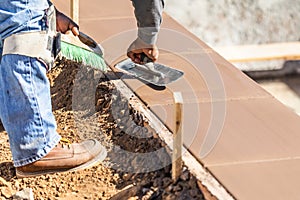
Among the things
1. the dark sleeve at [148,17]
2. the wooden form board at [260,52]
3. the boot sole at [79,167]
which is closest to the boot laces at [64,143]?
the boot sole at [79,167]

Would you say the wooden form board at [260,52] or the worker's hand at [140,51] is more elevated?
the worker's hand at [140,51]

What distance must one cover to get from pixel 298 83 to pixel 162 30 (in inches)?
128

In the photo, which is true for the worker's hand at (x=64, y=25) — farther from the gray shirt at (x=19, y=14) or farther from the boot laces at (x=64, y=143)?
the boot laces at (x=64, y=143)

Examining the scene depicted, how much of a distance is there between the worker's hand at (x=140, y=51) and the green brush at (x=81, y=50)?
19cm

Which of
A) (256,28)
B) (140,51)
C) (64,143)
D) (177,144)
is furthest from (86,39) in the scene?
(256,28)

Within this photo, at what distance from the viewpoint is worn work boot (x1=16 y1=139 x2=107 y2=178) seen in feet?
10.1

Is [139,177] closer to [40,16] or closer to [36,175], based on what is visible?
[36,175]

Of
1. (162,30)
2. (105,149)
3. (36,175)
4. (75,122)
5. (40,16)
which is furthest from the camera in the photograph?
(162,30)

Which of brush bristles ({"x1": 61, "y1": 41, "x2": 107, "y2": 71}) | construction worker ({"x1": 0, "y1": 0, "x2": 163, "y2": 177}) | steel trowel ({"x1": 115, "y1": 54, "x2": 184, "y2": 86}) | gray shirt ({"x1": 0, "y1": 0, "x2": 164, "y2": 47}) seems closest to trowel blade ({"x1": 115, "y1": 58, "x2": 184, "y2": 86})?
steel trowel ({"x1": 115, "y1": 54, "x2": 184, "y2": 86})

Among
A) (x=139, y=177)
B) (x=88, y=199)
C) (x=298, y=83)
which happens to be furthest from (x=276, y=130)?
(x=298, y=83)

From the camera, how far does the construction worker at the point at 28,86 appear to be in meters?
2.85

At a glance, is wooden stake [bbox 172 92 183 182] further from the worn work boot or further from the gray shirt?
the gray shirt

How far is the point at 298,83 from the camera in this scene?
758cm

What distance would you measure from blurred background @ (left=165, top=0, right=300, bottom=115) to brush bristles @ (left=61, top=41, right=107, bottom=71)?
3.34 meters
